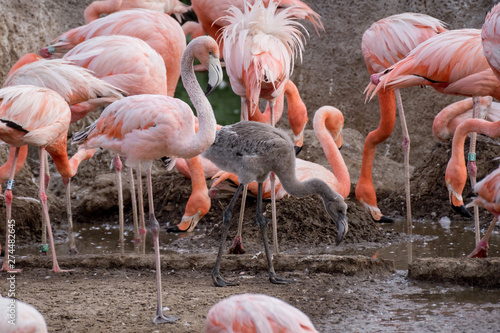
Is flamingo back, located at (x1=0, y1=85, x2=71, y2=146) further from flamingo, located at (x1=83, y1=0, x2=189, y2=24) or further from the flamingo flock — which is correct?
flamingo, located at (x1=83, y1=0, x2=189, y2=24)

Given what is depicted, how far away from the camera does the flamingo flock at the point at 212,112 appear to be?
140 inches

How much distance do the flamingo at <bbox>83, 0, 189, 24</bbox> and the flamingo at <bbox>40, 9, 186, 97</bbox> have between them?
998 mm

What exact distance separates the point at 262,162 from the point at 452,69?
6.02 feet

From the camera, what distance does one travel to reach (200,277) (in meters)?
3.96

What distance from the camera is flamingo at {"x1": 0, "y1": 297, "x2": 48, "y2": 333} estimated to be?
81.4 inches

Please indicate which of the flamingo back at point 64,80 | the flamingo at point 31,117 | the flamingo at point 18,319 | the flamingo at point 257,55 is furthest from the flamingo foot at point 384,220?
the flamingo at point 18,319

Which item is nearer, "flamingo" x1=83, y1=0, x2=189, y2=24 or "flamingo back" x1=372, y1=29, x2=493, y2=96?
"flamingo back" x1=372, y1=29, x2=493, y2=96

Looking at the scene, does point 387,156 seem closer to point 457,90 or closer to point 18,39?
point 457,90

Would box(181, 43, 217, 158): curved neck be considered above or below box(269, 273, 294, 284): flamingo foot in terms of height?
above

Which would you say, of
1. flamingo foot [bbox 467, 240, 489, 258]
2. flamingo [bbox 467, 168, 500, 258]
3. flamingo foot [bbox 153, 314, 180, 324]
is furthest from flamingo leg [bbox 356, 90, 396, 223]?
flamingo foot [bbox 153, 314, 180, 324]

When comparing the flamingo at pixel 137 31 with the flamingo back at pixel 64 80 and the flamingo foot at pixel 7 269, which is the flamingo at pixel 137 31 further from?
the flamingo foot at pixel 7 269

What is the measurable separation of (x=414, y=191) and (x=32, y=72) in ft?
10.9

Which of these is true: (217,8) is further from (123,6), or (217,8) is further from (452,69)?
(452,69)

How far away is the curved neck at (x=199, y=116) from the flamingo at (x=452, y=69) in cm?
184
